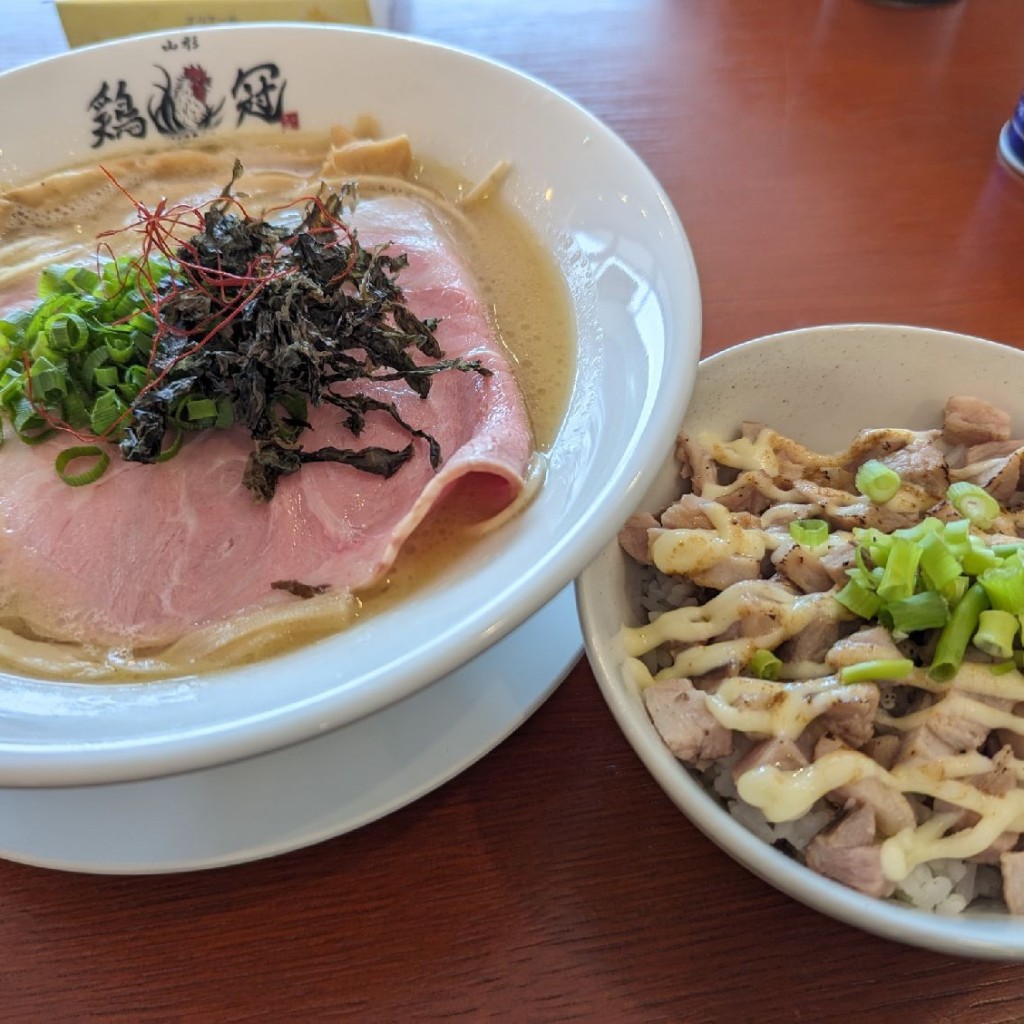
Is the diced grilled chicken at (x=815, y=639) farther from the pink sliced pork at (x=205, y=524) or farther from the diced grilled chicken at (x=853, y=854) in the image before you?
the pink sliced pork at (x=205, y=524)

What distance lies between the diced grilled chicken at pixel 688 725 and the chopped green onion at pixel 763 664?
72 millimetres

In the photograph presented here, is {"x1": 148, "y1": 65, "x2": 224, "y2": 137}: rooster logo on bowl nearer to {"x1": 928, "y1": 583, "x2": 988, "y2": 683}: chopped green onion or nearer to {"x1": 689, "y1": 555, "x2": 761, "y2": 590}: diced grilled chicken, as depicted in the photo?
{"x1": 689, "y1": 555, "x2": 761, "y2": 590}: diced grilled chicken

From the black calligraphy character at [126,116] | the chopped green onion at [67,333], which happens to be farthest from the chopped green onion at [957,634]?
the black calligraphy character at [126,116]

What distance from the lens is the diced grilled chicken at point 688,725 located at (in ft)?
2.84

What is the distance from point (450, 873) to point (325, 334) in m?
0.75

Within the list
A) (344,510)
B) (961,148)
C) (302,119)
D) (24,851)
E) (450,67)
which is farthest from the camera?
(961,148)

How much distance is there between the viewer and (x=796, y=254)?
178 centimetres

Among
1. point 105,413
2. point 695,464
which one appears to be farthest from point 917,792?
point 105,413

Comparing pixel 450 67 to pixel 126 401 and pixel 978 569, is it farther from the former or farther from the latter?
pixel 978 569

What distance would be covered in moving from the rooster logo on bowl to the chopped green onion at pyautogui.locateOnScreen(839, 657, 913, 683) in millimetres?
1690

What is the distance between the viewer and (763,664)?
918 millimetres

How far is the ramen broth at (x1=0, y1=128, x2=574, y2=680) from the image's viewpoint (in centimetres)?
134

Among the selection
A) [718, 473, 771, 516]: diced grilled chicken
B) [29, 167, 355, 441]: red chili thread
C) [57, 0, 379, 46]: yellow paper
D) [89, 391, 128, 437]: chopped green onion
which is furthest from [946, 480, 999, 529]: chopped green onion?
[57, 0, 379, 46]: yellow paper

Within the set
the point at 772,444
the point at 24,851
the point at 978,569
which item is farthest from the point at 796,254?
the point at 24,851
